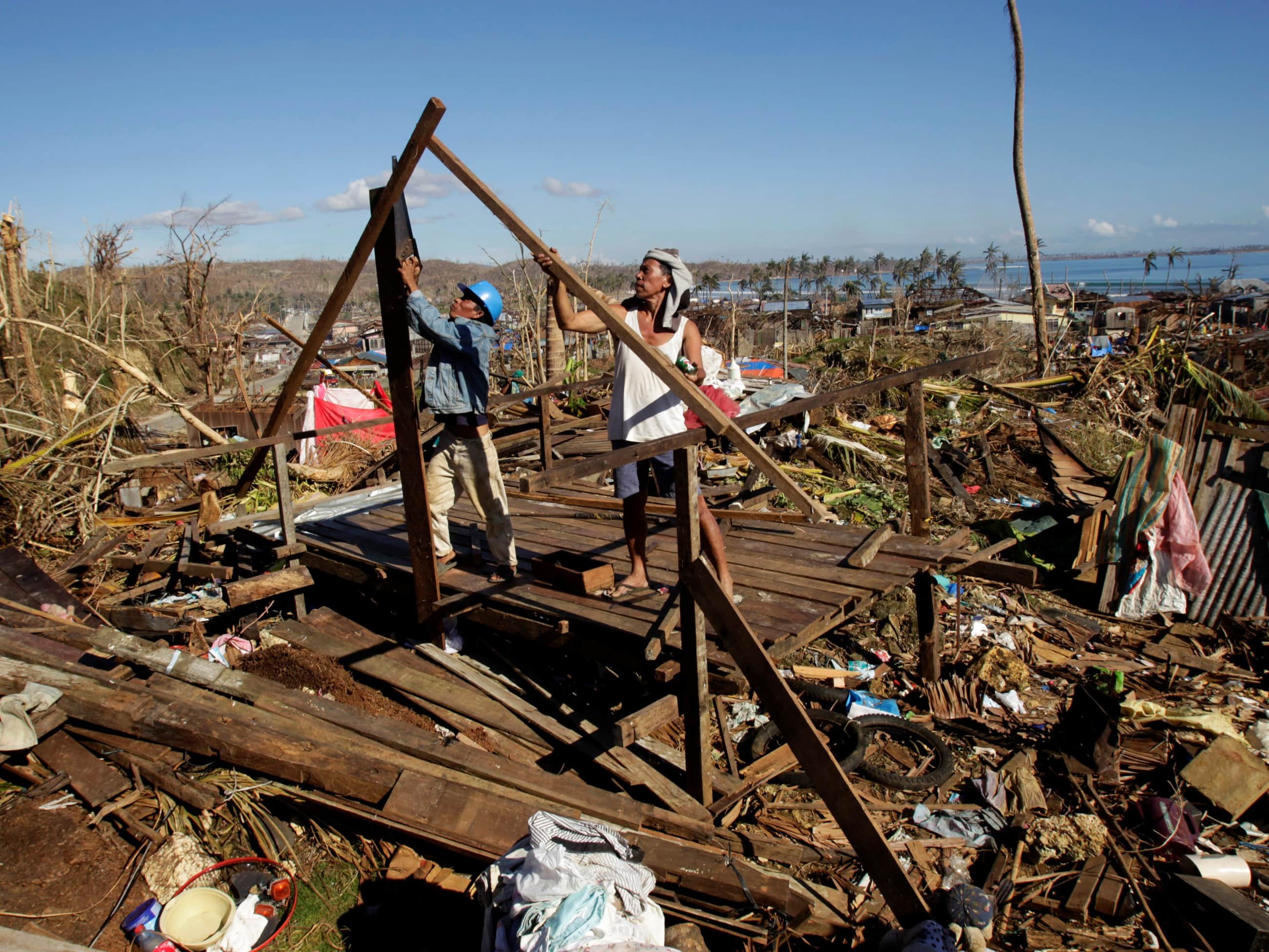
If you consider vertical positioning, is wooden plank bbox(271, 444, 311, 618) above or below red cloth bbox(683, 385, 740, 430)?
below

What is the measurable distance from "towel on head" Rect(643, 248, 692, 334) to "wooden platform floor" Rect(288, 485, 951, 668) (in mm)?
1489

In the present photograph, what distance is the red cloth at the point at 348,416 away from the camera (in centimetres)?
1142

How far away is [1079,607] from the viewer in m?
7.71

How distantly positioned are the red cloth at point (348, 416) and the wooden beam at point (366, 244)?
6.86m

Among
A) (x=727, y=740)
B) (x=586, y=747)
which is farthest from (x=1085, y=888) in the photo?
(x=586, y=747)

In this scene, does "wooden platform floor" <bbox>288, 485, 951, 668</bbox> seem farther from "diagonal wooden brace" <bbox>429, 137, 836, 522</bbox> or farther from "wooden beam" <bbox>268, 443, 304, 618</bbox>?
"diagonal wooden brace" <bbox>429, 137, 836, 522</bbox>

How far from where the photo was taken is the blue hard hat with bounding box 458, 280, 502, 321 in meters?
4.54

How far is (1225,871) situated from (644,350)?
13.7ft

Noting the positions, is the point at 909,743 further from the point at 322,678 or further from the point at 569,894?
the point at 322,678

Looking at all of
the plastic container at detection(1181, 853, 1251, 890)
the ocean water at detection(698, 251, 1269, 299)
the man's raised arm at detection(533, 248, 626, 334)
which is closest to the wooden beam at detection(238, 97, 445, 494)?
the man's raised arm at detection(533, 248, 626, 334)

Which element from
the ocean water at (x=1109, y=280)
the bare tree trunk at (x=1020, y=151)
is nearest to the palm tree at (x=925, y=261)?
the ocean water at (x=1109, y=280)

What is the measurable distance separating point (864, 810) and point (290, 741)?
2794mm

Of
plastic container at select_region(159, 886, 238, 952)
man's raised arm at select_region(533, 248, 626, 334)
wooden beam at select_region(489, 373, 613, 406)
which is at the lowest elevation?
plastic container at select_region(159, 886, 238, 952)

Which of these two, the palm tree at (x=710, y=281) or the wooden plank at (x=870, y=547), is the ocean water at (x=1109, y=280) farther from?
the wooden plank at (x=870, y=547)
